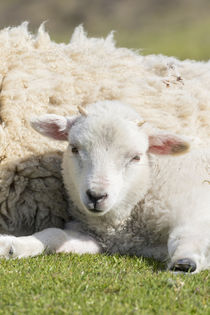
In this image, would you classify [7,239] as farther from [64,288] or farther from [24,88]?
[24,88]

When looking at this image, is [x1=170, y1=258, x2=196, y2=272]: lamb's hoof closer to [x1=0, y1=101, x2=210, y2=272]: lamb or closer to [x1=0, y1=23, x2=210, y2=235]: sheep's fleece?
[x1=0, y1=101, x2=210, y2=272]: lamb

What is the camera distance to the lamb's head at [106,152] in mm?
4680

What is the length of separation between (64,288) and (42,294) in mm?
169

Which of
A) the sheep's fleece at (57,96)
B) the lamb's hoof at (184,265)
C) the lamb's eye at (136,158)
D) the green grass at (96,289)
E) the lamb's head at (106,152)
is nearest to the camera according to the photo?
the green grass at (96,289)

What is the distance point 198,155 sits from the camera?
5523 mm

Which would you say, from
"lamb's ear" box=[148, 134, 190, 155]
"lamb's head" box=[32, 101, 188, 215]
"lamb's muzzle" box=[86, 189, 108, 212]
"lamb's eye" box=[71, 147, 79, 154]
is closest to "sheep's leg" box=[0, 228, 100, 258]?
"lamb's head" box=[32, 101, 188, 215]

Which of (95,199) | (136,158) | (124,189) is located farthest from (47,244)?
(136,158)

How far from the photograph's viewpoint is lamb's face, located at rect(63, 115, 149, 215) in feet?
15.2

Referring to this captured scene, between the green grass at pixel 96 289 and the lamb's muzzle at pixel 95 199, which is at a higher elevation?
the lamb's muzzle at pixel 95 199

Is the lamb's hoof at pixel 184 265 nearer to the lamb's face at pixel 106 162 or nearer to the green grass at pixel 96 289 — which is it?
the green grass at pixel 96 289

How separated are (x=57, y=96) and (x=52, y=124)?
0.65m

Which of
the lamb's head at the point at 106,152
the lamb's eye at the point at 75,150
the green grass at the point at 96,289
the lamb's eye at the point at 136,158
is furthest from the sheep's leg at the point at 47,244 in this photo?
the lamb's eye at the point at 136,158

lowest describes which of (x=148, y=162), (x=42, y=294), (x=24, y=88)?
(x=42, y=294)

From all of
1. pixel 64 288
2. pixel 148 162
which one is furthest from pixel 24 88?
pixel 64 288
